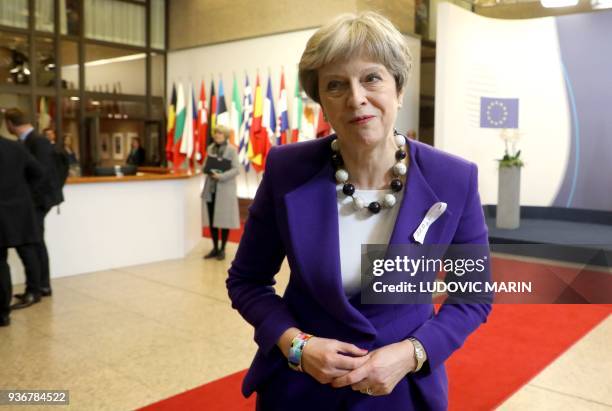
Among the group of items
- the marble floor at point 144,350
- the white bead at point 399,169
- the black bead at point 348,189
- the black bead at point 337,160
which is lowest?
the marble floor at point 144,350

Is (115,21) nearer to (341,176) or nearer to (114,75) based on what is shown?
(114,75)

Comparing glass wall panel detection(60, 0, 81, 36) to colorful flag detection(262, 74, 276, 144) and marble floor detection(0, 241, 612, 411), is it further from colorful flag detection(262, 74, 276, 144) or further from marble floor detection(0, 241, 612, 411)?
marble floor detection(0, 241, 612, 411)

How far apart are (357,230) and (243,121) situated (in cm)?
864

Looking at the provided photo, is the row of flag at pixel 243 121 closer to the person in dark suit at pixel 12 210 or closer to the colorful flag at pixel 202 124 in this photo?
the colorful flag at pixel 202 124

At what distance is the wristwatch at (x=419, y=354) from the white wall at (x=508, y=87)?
2.32 meters

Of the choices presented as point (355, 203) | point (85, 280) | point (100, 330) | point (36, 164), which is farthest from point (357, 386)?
point (85, 280)

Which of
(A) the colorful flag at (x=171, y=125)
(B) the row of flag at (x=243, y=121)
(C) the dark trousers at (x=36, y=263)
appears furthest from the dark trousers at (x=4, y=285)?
(A) the colorful flag at (x=171, y=125)

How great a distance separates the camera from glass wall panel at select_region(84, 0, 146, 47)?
435 inches

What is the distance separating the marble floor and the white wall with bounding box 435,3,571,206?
3.62ft

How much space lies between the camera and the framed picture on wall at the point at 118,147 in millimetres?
11719

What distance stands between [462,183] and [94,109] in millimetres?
11217

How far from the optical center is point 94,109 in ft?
36.9

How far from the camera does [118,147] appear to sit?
464 inches

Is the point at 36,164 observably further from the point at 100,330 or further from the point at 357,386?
the point at 357,386
